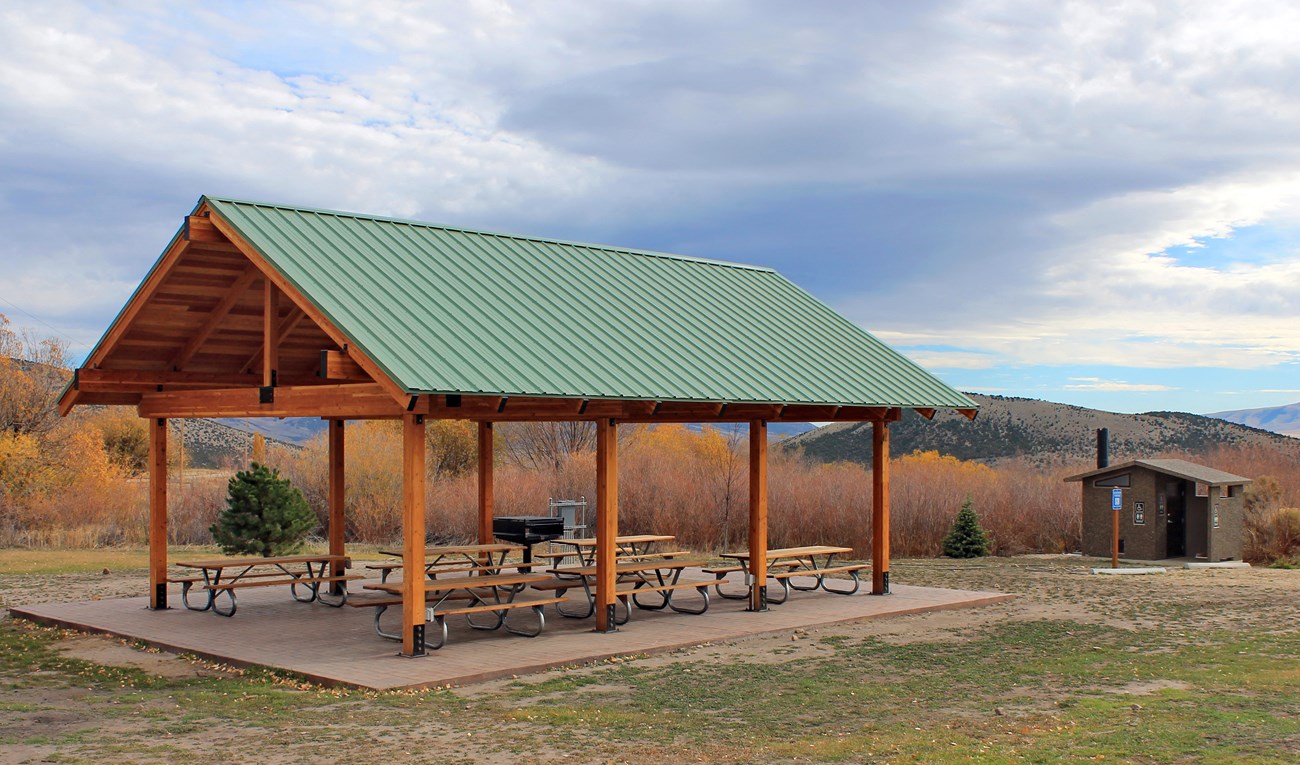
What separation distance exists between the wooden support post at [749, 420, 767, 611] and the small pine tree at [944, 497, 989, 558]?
10320 millimetres

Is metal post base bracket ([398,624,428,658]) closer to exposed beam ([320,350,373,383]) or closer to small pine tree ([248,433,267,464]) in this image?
exposed beam ([320,350,373,383])

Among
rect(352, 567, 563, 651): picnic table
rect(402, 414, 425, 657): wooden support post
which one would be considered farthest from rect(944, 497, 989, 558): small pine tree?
rect(402, 414, 425, 657): wooden support post

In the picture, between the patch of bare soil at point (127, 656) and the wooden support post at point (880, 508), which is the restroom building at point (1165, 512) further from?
the patch of bare soil at point (127, 656)

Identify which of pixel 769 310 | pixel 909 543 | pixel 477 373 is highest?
pixel 769 310

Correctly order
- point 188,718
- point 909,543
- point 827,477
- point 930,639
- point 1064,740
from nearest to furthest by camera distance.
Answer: point 1064,740, point 188,718, point 930,639, point 909,543, point 827,477

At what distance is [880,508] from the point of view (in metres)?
14.4

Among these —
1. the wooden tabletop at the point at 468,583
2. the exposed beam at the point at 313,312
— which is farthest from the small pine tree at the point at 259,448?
the exposed beam at the point at 313,312

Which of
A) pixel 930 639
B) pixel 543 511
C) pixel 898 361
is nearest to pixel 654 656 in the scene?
pixel 930 639

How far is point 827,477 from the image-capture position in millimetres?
26266

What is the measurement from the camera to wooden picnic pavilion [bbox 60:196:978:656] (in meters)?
10.3

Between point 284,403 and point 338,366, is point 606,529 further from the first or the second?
point 284,403

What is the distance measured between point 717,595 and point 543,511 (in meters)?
12.0

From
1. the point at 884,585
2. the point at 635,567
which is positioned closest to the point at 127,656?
the point at 635,567

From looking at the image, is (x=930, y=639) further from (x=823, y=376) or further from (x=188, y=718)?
(x=188, y=718)
